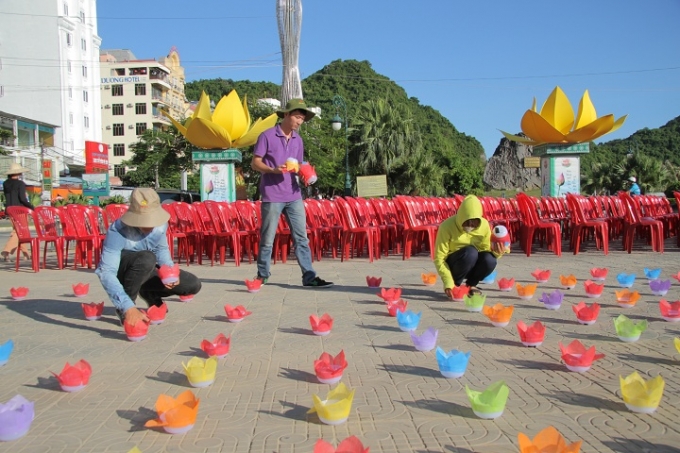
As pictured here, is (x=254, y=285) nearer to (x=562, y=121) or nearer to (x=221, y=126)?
(x=221, y=126)

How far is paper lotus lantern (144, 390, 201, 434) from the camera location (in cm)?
229

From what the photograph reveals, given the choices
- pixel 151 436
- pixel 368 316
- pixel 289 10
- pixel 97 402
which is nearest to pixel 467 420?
pixel 151 436

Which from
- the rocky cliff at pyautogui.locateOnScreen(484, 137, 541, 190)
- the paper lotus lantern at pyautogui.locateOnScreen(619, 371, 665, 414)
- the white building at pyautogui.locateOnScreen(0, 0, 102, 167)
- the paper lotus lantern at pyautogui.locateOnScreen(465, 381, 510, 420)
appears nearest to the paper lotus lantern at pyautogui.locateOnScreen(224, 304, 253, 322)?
the paper lotus lantern at pyautogui.locateOnScreen(465, 381, 510, 420)

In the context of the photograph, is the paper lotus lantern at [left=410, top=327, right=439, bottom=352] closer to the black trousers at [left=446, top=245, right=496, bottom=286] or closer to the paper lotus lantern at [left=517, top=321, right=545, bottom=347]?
the paper lotus lantern at [left=517, top=321, right=545, bottom=347]

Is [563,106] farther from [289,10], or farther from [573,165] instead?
[289,10]

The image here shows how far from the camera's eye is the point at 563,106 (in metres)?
14.4

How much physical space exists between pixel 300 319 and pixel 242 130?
36.2 feet

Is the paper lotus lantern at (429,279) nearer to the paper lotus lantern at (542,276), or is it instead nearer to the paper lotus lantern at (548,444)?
the paper lotus lantern at (542,276)

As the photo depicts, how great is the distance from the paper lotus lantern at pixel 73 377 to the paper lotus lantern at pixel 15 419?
1.51ft

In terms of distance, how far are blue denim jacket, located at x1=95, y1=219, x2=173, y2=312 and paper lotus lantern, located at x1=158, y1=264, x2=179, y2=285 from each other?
0.25 metres

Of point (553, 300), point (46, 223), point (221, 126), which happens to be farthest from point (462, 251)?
point (221, 126)

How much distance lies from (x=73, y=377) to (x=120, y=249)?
142cm

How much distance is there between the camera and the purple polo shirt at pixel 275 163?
5898mm

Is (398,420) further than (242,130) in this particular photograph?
No
